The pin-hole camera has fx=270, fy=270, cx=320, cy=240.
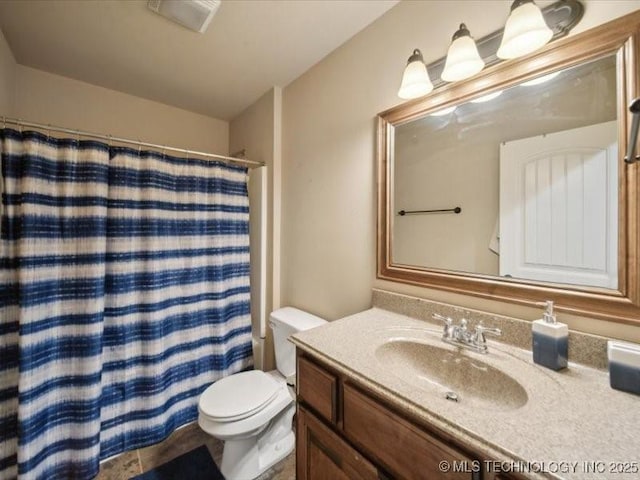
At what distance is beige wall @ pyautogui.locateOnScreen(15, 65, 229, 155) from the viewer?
5.86ft

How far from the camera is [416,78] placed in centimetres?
109

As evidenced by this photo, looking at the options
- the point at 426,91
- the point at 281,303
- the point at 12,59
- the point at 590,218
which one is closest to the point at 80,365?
the point at 281,303

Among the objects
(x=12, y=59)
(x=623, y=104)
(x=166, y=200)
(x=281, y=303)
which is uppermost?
(x=12, y=59)

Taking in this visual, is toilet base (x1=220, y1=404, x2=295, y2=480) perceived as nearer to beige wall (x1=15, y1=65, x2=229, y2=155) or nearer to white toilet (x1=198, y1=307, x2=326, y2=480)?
white toilet (x1=198, y1=307, x2=326, y2=480)

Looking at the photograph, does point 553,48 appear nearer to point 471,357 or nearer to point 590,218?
point 590,218

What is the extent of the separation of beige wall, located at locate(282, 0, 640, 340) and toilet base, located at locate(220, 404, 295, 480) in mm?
666

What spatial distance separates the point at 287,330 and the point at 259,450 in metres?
0.62

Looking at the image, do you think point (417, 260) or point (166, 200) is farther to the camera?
point (166, 200)

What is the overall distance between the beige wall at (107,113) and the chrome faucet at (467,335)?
2.49 metres

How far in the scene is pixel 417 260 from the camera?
125 cm

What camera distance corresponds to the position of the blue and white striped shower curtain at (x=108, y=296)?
126 centimetres

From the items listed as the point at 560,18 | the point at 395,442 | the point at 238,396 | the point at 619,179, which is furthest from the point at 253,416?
the point at 560,18

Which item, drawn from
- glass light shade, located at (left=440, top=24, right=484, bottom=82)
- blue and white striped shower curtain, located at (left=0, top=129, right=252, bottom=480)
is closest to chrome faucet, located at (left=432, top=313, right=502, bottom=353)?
glass light shade, located at (left=440, top=24, right=484, bottom=82)

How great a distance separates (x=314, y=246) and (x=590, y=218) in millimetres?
1259
